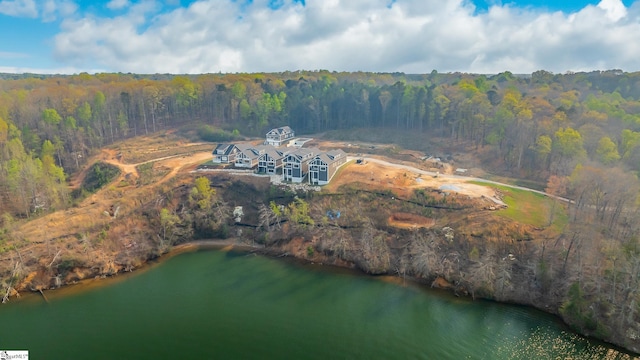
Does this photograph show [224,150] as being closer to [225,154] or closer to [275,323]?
[225,154]

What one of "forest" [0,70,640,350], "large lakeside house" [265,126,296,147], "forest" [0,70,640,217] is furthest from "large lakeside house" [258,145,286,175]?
"forest" [0,70,640,217]

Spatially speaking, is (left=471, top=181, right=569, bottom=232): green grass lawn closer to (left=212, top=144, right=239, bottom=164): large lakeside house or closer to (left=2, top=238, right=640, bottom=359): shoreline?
(left=2, top=238, right=640, bottom=359): shoreline

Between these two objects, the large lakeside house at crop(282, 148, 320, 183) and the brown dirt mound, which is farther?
the large lakeside house at crop(282, 148, 320, 183)

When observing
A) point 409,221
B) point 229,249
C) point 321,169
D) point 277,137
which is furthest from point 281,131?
point 409,221

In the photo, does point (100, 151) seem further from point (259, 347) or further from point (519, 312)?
point (519, 312)

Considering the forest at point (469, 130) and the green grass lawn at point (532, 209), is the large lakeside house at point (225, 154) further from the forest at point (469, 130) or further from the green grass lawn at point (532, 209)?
the green grass lawn at point (532, 209)

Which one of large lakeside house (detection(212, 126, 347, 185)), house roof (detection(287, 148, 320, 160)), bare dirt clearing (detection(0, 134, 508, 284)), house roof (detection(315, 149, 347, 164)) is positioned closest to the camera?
bare dirt clearing (detection(0, 134, 508, 284))

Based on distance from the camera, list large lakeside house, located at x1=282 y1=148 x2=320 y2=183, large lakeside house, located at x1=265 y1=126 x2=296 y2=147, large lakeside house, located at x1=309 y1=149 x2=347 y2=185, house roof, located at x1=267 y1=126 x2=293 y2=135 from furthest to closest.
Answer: house roof, located at x1=267 y1=126 x2=293 y2=135
large lakeside house, located at x1=265 y1=126 x2=296 y2=147
large lakeside house, located at x1=282 y1=148 x2=320 y2=183
large lakeside house, located at x1=309 y1=149 x2=347 y2=185

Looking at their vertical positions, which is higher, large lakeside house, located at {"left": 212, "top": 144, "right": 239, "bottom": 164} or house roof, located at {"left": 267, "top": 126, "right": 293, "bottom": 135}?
house roof, located at {"left": 267, "top": 126, "right": 293, "bottom": 135}
